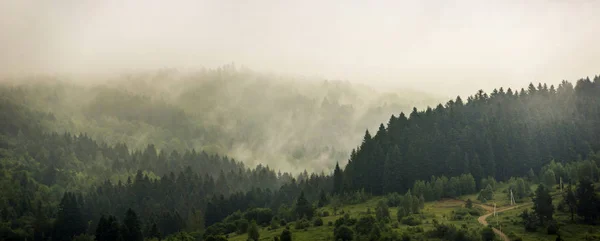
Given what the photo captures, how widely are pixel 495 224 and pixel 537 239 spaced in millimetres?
14012

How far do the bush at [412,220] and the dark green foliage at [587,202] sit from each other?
39.6 metres

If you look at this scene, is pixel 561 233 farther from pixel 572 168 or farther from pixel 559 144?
pixel 559 144

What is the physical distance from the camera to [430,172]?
640 feet

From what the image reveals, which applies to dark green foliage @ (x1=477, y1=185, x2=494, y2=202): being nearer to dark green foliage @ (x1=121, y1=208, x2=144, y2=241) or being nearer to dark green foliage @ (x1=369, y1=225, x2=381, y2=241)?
dark green foliage @ (x1=369, y1=225, x2=381, y2=241)

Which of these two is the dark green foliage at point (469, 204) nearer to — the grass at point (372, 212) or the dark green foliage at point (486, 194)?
the grass at point (372, 212)

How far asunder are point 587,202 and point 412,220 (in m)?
43.3

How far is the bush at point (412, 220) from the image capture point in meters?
138

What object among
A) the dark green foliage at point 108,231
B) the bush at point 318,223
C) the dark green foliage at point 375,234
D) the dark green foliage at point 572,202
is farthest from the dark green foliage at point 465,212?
the dark green foliage at point 108,231

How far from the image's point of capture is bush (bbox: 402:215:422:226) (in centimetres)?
13750

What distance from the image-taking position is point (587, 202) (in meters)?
127

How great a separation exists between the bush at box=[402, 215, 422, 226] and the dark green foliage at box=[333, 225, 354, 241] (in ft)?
59.8

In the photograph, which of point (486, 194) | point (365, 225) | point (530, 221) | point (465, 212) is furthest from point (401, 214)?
point (486, 194)

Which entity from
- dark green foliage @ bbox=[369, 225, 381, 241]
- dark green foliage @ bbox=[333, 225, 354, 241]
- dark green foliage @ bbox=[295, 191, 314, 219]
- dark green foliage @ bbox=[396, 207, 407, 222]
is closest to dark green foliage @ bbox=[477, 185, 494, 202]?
dark green foliage @ bbox=[396, 207, 407, 222]

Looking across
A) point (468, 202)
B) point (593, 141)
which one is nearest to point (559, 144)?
point (593, 141)
